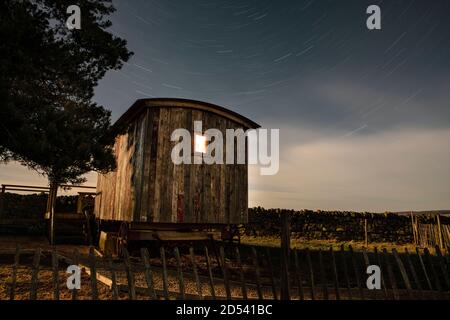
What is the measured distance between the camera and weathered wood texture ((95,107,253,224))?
10.8m

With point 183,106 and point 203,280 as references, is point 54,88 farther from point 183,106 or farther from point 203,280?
point 203,280

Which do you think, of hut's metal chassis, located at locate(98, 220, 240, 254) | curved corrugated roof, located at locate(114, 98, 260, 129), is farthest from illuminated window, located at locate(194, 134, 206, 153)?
hut's metal chassis, located at locate(98, 220, 240, 254)

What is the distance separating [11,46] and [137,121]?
474cm

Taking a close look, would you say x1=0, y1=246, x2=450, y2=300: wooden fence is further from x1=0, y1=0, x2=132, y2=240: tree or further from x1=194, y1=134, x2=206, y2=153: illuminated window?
x1=194, y1=134, x2=206, y2=153: illuminated window

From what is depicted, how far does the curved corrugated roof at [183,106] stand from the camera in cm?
1116

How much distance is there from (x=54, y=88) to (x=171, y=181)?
4.67 m

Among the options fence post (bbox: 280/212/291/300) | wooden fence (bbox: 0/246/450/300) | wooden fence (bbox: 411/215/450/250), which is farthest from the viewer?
wooden fence (bbox: 411/215/450/250)

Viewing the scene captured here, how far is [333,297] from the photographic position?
704cm

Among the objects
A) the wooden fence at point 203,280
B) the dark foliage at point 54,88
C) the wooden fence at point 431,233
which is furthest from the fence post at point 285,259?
the wooden fence at point 431,233

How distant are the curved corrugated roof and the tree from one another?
164 cm

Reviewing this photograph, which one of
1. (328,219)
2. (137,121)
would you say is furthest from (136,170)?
(328,219)

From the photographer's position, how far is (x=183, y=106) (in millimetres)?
11625

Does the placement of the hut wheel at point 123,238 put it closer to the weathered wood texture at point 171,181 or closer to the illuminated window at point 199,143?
the weathered wood texture at point 171,181
